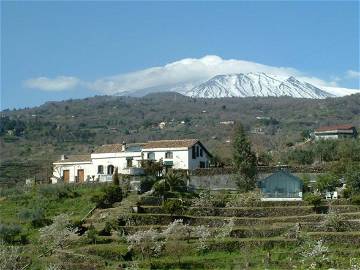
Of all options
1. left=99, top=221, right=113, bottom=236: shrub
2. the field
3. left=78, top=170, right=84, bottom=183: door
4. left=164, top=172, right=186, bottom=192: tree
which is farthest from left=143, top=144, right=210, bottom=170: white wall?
left=99, top=221, right=113, bottom=236: shrub

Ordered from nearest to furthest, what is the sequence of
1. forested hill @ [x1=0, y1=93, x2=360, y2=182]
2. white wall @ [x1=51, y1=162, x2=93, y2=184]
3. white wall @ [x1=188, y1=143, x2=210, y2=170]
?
A: 1. white wall @ [x1=188, y1=143, x2=210, y2=170]
2. white wall @ [x1=51, y1=162, x2=93, y2=184]
3. forested hill @ [x1=0, y1=93, x2=360, y2=182]

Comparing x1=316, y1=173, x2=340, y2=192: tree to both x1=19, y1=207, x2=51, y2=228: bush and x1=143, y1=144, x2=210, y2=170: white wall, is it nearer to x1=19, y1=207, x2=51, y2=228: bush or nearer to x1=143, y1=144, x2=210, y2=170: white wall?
x1=143, y1=144, x2=210, y2=170: white wall

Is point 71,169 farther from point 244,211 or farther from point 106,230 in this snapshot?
point 244,211

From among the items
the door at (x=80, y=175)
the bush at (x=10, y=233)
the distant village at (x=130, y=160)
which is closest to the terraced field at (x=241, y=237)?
the bush at (x=10, y=233)

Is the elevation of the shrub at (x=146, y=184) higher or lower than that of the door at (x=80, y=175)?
lower

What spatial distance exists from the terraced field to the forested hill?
976 inches

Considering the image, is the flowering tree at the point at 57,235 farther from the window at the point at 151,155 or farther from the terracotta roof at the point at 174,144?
the terracotta roof at the point at 174,144

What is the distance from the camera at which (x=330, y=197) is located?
45719mm

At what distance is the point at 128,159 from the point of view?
180 feet

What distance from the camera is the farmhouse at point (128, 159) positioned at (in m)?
53.7

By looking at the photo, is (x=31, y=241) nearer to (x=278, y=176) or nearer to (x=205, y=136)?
(x=278, y=176)

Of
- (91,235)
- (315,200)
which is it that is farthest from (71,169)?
(315,200)

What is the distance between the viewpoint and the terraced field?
3400 cm

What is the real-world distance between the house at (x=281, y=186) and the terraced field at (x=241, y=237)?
10.1 ft
